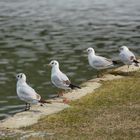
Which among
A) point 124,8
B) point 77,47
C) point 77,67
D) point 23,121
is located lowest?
point 23,121

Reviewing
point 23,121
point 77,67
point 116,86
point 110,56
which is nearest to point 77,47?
point 110,56

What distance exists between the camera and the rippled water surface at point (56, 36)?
3023 centimetres

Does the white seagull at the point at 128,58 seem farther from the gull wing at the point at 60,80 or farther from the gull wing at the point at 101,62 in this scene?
the gull wing at the point at 60,80

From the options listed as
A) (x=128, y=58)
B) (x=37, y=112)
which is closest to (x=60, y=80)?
(x=37, y=112)

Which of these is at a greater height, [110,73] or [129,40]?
[129,40]

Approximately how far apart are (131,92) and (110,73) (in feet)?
16.6

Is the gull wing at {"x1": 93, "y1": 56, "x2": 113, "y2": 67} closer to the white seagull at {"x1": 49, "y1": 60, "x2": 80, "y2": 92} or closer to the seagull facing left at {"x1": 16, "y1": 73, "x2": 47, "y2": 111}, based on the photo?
the white seagull at {"x1": 49, "y1": 60, "x2": 80, "y2": 92}

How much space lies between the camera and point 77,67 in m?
32.8

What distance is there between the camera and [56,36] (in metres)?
45.9

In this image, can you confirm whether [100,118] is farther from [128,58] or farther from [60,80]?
[128,58]

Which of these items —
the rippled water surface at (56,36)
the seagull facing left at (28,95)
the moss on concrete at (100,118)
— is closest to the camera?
the moss on concrete at (100,118)

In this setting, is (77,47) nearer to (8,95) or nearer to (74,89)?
(8,95)

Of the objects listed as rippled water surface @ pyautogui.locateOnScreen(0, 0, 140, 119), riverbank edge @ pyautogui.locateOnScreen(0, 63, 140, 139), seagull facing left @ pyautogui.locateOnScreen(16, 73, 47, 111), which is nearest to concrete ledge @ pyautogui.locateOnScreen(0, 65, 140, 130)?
riverbank edge @ pyautogui.locateOnScreen(0, 63, 140, 139)

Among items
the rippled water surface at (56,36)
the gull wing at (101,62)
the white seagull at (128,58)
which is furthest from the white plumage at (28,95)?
the white seagull at (128,58)
